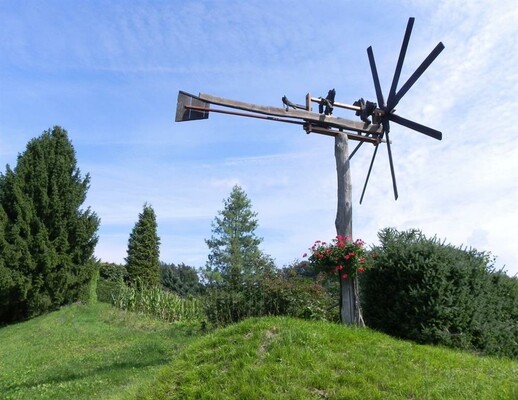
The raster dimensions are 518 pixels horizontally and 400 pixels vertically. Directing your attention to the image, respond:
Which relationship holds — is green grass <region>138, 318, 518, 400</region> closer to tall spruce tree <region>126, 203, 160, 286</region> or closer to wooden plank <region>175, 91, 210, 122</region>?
wooden plank <region>175, 91, 210, 122</region>

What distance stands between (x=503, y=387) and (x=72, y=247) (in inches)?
831

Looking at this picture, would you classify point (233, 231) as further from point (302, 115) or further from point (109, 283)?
point (302, 115)

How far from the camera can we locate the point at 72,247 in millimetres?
23078

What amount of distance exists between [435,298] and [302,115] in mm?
4102

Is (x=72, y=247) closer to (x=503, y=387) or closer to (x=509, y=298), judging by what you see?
(x=509, y=298)

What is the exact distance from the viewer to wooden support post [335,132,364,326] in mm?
8773

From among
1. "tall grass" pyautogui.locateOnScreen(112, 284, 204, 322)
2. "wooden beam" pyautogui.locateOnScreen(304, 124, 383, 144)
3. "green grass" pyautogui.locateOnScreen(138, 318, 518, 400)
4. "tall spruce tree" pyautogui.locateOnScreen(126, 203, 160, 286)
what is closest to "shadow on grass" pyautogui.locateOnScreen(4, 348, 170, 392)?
"green grass" pyautogui.locateOnScreen(138, 318, 518, 400)

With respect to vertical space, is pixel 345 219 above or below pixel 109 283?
above

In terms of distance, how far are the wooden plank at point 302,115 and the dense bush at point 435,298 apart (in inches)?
95.4

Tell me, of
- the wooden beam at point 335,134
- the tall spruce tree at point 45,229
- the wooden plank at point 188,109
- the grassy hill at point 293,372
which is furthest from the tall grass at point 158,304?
the wooden plank at point 188,109

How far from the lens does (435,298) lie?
8.39 metres

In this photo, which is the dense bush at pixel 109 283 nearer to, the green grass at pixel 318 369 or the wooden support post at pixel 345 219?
the wooden support post at pixel 345 219

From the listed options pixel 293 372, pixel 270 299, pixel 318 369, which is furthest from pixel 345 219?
pixel 293 372

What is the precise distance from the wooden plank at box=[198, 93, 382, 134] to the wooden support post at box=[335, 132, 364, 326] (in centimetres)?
30
